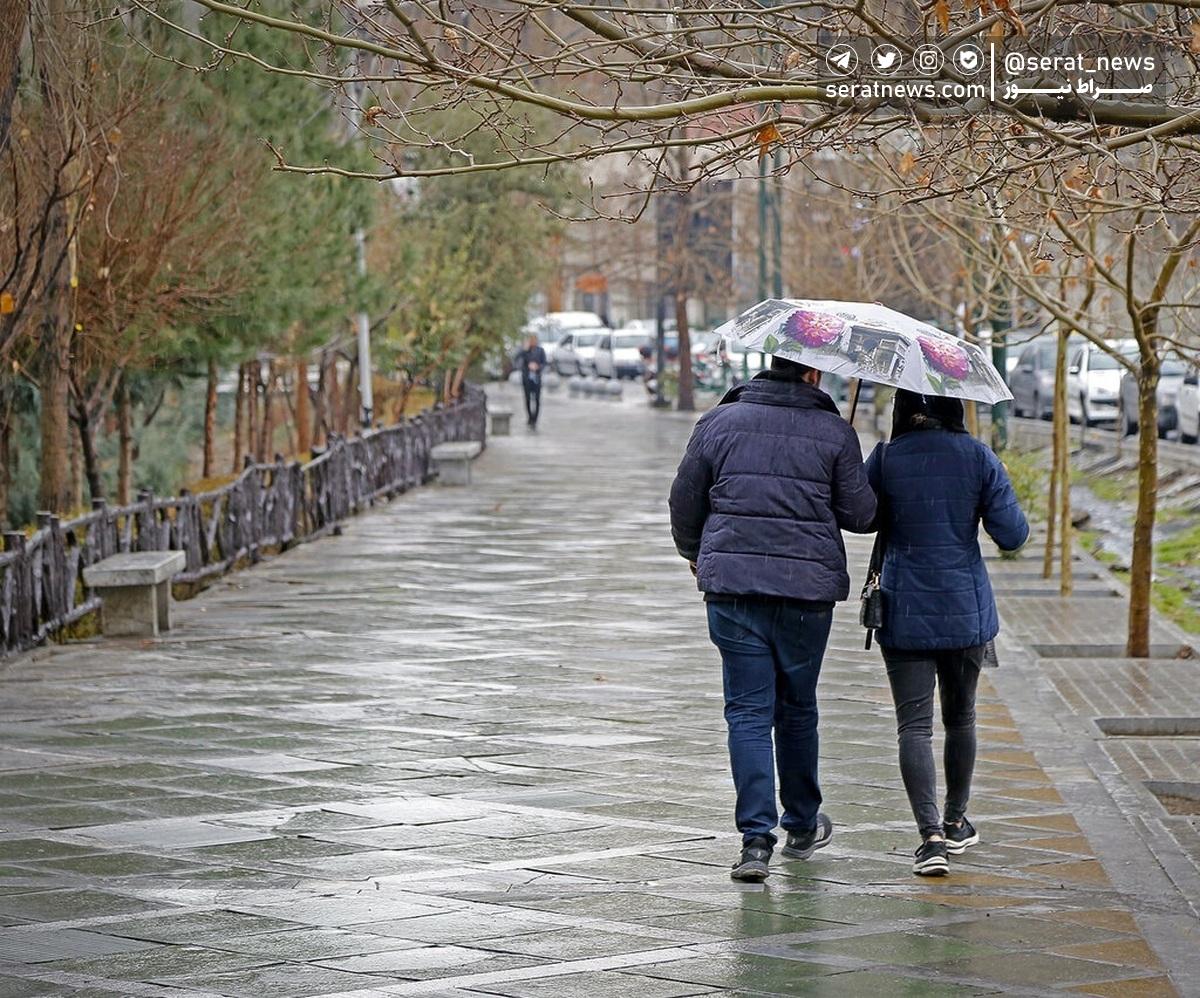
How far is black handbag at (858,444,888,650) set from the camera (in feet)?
22.6

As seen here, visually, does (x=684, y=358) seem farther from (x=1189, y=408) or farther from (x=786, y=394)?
(x=786, y=394)

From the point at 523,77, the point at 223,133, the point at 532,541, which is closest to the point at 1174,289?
the point at 532,541

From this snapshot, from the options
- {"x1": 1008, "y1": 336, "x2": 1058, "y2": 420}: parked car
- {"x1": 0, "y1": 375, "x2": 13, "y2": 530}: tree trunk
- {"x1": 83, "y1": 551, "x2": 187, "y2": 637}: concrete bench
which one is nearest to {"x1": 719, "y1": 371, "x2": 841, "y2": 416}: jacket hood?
{"x1": 83, "y1": 551, "x2": 187, "y2": 637}: concrete bench

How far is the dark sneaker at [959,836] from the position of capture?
710 cm

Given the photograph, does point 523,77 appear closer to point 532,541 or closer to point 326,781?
point 326,781

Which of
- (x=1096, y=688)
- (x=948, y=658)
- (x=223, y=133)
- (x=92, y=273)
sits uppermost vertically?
(x=223, y=133)

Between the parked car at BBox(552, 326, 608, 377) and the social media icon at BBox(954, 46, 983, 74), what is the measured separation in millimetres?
59741

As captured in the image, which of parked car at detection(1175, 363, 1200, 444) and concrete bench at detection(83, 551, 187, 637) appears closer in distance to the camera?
concrete bench at detection(83, 551, 187, 637)

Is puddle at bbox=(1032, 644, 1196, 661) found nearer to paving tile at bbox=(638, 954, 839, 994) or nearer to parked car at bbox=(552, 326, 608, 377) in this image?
paving tile at bbox=(638, 954, 839, 994)

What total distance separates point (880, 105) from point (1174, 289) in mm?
17426

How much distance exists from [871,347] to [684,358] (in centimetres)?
4026

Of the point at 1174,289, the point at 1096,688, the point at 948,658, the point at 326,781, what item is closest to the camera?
the point at 948,658

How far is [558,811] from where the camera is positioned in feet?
25.5

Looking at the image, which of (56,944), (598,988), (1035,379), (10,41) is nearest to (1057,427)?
(10,41)
